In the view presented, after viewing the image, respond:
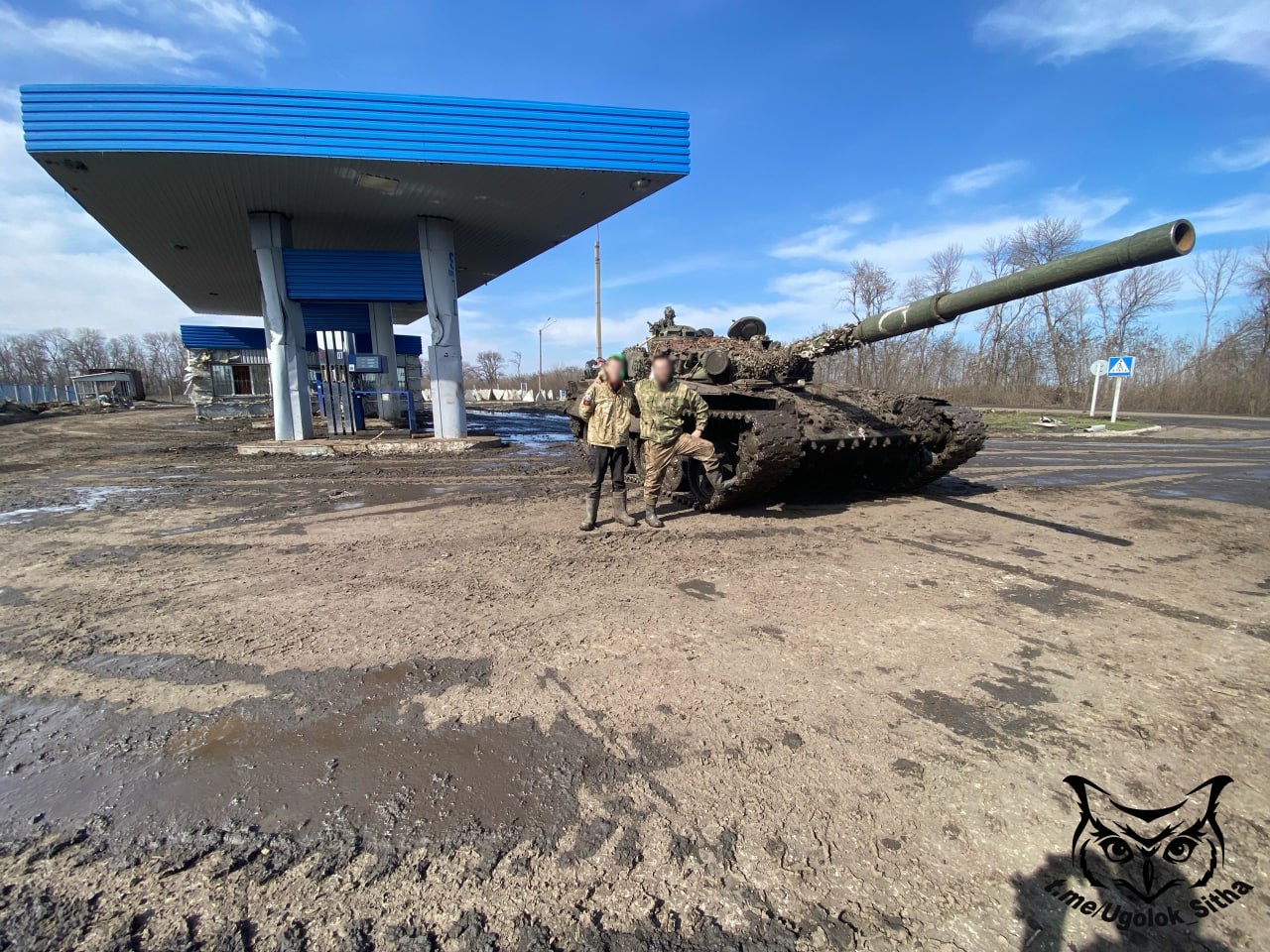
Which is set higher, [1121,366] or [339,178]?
[339,178]

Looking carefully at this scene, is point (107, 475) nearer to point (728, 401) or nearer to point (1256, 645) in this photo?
point (728, 401)

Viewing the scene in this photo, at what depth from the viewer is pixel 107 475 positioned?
9930 mm

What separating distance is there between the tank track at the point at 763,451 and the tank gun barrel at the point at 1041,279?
1313mm

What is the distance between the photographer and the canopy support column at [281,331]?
1330cm

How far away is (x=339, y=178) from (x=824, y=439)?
11093 millimetres

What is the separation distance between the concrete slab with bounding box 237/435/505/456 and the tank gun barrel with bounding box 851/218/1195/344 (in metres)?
10.1

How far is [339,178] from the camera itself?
1152cm

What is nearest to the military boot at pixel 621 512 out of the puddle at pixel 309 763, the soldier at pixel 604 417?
the soldier at pixel 604 417

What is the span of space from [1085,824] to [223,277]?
88.9 feet

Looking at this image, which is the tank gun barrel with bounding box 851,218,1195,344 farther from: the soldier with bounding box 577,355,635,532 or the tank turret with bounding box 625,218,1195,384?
the soldier with bounding box 577,355,635,532

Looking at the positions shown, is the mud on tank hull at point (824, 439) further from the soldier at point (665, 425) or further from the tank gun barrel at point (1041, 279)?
the tank gun barrel at point (1041, 279)

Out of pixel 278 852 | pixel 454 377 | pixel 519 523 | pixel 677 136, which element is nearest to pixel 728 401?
pixel 519 523

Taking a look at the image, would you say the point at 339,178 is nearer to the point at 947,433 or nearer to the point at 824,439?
the point at 824,439

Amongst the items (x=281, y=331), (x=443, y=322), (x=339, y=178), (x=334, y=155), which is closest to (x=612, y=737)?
(x=334, y=155)
